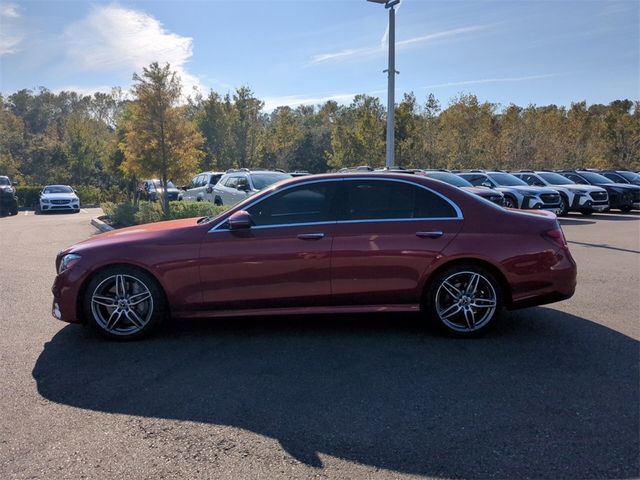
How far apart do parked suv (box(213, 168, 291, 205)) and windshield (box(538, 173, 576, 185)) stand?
11448 millimetres

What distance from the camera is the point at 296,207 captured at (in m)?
5.44

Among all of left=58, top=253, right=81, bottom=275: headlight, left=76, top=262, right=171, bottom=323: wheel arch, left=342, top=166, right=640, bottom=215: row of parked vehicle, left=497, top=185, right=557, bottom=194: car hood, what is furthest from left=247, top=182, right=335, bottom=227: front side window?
left=497, top=185, right=557, bottom=194: car hood

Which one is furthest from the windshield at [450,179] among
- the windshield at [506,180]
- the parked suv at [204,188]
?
the parked suv at [204,188]

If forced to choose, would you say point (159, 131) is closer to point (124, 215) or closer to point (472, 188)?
point (124, 215)

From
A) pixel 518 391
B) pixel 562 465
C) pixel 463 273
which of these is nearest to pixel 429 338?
pixel 463 273

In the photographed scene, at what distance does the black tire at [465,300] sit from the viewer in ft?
17.4

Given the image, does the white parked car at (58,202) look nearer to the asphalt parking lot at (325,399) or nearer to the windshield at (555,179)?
the windshield at (555,179)

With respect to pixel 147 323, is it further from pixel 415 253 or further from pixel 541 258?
pixel 541 258

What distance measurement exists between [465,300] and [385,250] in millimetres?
951

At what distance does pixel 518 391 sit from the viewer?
4.09m

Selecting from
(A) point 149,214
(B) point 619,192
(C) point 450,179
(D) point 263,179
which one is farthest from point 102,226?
(B) point 619,192

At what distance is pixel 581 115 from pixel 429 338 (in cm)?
4938

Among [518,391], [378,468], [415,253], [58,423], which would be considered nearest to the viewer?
[378,468]

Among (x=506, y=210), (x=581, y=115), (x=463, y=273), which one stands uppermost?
(x=581, y=115)
